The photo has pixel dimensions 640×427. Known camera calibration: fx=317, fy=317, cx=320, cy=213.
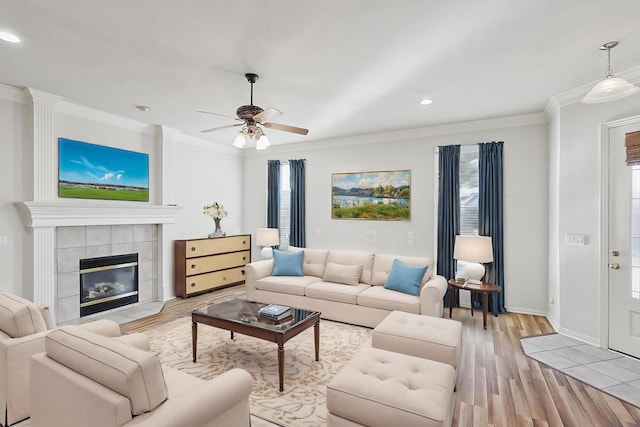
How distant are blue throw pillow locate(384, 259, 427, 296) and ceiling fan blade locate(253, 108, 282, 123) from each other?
2.60 meters

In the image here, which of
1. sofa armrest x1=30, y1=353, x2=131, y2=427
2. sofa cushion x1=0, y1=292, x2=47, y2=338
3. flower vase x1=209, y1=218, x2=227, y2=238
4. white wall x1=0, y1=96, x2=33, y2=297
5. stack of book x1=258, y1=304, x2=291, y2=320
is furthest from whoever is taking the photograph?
flower vase x1=209, y1=218, x2=227, y2=238

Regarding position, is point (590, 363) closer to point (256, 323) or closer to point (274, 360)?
point (274, 360)

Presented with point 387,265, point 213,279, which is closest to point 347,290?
point 387,265

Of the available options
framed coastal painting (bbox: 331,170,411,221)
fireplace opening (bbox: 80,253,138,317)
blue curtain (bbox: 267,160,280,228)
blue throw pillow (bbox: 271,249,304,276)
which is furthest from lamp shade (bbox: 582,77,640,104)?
fireplace opening (bbox: 80,253,138,317)

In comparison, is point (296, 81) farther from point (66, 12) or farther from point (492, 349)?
point (492, 349)

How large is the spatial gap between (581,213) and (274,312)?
143 inches

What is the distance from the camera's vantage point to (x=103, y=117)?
175 inches

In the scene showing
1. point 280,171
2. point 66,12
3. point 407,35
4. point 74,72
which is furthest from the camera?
point 280,171

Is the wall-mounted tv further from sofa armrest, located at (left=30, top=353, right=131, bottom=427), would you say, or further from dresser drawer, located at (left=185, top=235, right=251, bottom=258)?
sofa armrest, located at (left=30, top=353, right=131, bottom=427)

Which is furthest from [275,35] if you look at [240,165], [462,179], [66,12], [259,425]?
[240,165]

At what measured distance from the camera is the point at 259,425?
7.18 feet

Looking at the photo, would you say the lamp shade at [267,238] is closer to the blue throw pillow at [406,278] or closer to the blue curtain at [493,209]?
the blue throw pillow at [406,278]

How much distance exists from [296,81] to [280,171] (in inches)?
130

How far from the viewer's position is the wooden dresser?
17.5 ft
